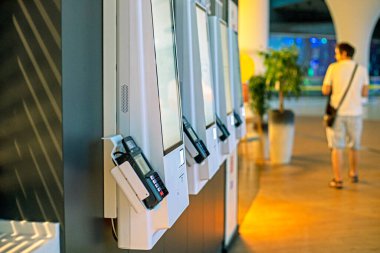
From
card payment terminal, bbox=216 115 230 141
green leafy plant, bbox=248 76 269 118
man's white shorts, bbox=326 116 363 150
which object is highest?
card payment terminal, bbox=216 115 230 141

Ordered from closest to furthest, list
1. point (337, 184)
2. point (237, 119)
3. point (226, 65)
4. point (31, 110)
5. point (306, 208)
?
point (31, 110) → point (226, 65) → point (237, 119) → point (306, 208) → point (337, 184)

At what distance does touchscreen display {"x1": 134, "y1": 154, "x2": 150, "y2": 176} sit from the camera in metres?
1.54

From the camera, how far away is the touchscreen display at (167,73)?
1.75m

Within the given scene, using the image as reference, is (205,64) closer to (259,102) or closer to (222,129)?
(222,129)

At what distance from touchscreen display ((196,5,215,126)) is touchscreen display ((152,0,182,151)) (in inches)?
20.4

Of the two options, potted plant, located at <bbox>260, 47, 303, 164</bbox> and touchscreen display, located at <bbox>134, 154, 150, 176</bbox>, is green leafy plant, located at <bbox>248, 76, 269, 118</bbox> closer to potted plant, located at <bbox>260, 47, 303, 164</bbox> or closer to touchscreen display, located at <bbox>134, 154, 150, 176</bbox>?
potted plant, located at <bbox>260, 47, 303, 164</bbox>

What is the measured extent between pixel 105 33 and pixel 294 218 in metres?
4.08

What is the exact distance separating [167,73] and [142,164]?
0.46 metres

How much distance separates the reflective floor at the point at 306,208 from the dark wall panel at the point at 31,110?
3.11 m

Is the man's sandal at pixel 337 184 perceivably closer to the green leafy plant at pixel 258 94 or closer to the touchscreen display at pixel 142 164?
the green leafy plant at pixel 258 94

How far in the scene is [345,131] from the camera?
6395mm

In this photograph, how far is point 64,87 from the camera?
141 cm

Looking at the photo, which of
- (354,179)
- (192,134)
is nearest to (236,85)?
(192,134)

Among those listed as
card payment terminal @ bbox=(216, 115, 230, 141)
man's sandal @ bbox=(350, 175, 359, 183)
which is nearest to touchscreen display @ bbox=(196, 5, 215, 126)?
card payment terminal @ bbox=(216, 115, 230, 141)
